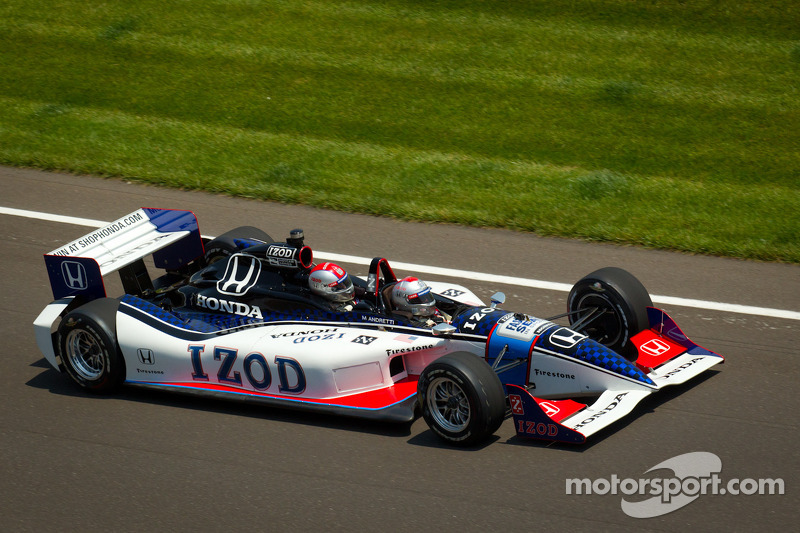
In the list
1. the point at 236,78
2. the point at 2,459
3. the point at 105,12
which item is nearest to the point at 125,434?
the point at 2,459

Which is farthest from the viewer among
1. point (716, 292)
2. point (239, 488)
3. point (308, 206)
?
point (308, 206)

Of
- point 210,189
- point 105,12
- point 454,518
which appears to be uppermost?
point 105,12

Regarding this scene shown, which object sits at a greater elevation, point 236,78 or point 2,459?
point 236,78

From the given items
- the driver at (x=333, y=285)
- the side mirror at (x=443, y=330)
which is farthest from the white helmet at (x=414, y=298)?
the driver at (x=333, y=285)

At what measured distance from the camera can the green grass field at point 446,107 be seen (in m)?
11.8

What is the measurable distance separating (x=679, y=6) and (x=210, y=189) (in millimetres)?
8275

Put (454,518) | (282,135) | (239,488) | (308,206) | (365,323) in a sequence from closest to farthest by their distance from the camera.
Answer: (454,518), (239,488), (365,323), (308,206), (282,135)

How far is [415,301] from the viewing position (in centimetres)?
761

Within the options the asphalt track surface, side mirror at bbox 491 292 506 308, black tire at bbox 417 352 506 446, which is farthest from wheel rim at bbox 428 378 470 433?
side mirror at bbox 491 292 506 308

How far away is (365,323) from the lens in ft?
25.1

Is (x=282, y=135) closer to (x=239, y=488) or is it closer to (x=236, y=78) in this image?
(x=236, y=78)

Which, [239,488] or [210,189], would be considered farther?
[210,189]

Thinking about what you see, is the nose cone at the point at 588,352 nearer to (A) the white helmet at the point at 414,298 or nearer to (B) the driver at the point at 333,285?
(A) the white helmet at the point at 414,298

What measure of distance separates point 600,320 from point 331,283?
7.63ft
